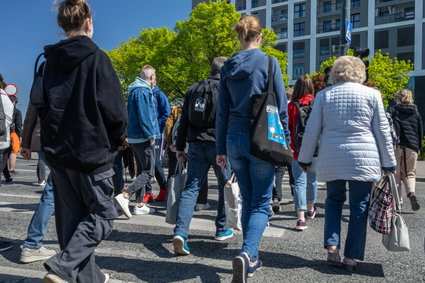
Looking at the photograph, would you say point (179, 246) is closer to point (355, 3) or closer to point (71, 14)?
point (71, 14)

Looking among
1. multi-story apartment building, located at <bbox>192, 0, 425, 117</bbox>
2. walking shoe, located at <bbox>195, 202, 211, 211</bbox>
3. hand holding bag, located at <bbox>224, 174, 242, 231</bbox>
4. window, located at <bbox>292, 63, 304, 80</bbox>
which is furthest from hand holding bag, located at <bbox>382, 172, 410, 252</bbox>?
window, located at <bbox>292, 63, 304, 80</bbox>

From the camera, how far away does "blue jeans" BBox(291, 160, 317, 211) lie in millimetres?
5117

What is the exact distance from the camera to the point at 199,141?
4137mm

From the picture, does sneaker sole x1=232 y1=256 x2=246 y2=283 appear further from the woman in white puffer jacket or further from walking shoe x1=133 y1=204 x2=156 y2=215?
walking shoe x1=133 y1=204 x2=156 y2=215

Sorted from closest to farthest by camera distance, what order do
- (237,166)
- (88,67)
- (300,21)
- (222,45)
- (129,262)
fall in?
(88,67)
(237,166)
(129,262)
(222,45)
(300,21)

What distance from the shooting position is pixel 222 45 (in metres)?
29.3

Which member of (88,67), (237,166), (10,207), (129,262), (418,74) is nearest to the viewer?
(88,67)

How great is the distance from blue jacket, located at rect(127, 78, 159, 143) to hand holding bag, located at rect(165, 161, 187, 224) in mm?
1230

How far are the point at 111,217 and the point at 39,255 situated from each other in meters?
1.43

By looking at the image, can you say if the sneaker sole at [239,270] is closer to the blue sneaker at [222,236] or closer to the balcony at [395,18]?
the blue sneaker at [222,236]

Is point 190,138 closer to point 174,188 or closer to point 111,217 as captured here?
point 174,188

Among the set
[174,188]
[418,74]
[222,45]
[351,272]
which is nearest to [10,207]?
[174,188]

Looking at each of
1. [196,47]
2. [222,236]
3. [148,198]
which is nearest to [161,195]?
[148,198]

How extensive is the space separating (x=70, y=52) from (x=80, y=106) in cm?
35
